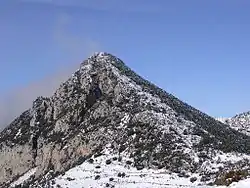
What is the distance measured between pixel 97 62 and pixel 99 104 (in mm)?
15736

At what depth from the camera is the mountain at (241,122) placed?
126 m

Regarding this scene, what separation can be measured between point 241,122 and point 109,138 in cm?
5878

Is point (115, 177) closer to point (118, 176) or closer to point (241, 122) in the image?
point (118, 176)

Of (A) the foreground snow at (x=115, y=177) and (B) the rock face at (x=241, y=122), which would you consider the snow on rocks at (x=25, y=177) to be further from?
(B) the rock face at (x=241, y=122)

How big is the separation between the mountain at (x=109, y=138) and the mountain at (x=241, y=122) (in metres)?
23.4

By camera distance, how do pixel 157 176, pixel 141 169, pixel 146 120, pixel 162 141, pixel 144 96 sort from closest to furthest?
pixel 157 176
pixel 141 169
pixel 162 141
pixel 146 120
pixel 144 96

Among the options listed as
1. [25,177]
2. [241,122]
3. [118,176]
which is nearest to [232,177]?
[118,176]

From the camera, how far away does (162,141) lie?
266 feet

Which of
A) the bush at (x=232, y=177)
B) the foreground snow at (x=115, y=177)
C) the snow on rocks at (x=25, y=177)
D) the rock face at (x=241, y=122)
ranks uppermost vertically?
the rock face at (x=241, y=122)

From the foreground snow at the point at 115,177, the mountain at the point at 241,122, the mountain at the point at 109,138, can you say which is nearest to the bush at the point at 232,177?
the foreground snow at the point at 115,177

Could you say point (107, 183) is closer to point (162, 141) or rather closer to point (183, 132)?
point (162, 141)

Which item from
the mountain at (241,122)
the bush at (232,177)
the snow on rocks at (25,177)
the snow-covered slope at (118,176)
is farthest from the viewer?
the mountain at (241,122)

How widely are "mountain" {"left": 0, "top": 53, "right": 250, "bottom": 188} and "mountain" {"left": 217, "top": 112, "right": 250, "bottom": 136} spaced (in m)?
23.4

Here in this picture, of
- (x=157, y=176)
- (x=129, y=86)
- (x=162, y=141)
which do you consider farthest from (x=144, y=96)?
(x=157, y=176)
